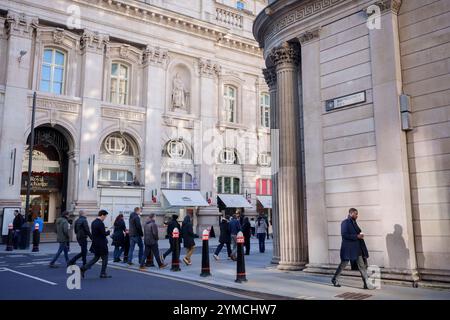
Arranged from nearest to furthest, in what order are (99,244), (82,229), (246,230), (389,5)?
(389,5)
(99,244)
(82,229)
(246,230)

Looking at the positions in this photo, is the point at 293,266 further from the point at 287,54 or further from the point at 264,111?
the point at 264,111

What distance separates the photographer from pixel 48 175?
95.7 ft

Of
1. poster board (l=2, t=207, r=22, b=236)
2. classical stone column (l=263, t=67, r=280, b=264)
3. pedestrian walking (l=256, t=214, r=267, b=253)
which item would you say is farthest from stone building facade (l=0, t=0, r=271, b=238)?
classical stone column (l=263, t=67, r=280, b=264)

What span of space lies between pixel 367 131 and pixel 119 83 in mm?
23209

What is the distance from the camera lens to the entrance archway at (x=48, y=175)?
28188 millimetres

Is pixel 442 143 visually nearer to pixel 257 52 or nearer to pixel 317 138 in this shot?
pixel 317 138

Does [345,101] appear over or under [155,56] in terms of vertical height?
under

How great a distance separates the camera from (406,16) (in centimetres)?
987

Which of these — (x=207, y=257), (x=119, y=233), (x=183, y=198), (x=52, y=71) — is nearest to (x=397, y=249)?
(x=207, y=257)

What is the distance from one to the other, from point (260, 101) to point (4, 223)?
2217cm

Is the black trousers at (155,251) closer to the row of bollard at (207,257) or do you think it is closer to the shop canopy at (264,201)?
the row of bollard at (207,257)

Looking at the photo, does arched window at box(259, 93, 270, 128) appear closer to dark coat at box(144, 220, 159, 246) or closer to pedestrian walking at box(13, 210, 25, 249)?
pedestrian walking at box(13, 210, 25, 249)

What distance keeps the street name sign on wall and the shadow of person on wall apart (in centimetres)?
308

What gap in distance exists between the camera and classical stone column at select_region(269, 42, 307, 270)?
11672 millimetres
